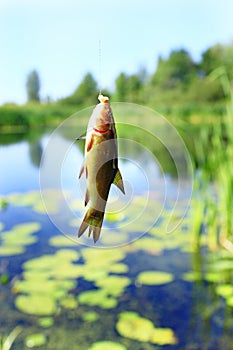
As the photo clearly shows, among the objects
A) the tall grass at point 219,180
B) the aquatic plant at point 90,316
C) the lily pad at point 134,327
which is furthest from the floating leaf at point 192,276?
the aquatic plant at point 90,316

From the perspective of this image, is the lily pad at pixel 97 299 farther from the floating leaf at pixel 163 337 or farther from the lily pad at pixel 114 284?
the floating leaf at pixel 163 337

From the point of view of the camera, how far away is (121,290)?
86.5 inches

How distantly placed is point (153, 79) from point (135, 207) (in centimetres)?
1150

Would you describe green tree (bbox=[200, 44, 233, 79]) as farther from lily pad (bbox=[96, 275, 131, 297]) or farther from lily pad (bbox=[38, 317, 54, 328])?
lily pad (bbox=[38, 317, 54, 328])

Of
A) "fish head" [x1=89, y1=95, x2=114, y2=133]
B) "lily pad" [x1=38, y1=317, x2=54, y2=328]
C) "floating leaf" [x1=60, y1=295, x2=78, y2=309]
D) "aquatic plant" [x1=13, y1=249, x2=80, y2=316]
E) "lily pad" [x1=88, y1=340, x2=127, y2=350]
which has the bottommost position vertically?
"lily pad" [x1=88, y1=340, x2=127, y2=350]

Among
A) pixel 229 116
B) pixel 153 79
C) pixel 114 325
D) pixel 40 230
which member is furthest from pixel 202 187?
pixel 153 79

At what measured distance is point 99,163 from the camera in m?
0.36

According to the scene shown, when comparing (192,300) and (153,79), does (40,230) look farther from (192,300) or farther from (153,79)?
(153,79)

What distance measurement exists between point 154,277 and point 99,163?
2126 mm

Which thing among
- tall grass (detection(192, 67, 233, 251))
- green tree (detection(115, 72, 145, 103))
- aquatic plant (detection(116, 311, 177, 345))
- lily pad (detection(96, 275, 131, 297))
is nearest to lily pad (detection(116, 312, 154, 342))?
aquatic plant (detection(116, 311, 177, 345))

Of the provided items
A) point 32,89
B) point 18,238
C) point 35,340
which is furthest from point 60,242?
point 32,89

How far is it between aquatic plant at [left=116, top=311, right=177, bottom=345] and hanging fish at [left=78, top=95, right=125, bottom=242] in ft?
5.27

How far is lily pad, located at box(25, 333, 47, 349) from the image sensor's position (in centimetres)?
176

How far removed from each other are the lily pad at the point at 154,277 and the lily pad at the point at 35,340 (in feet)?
2.31
